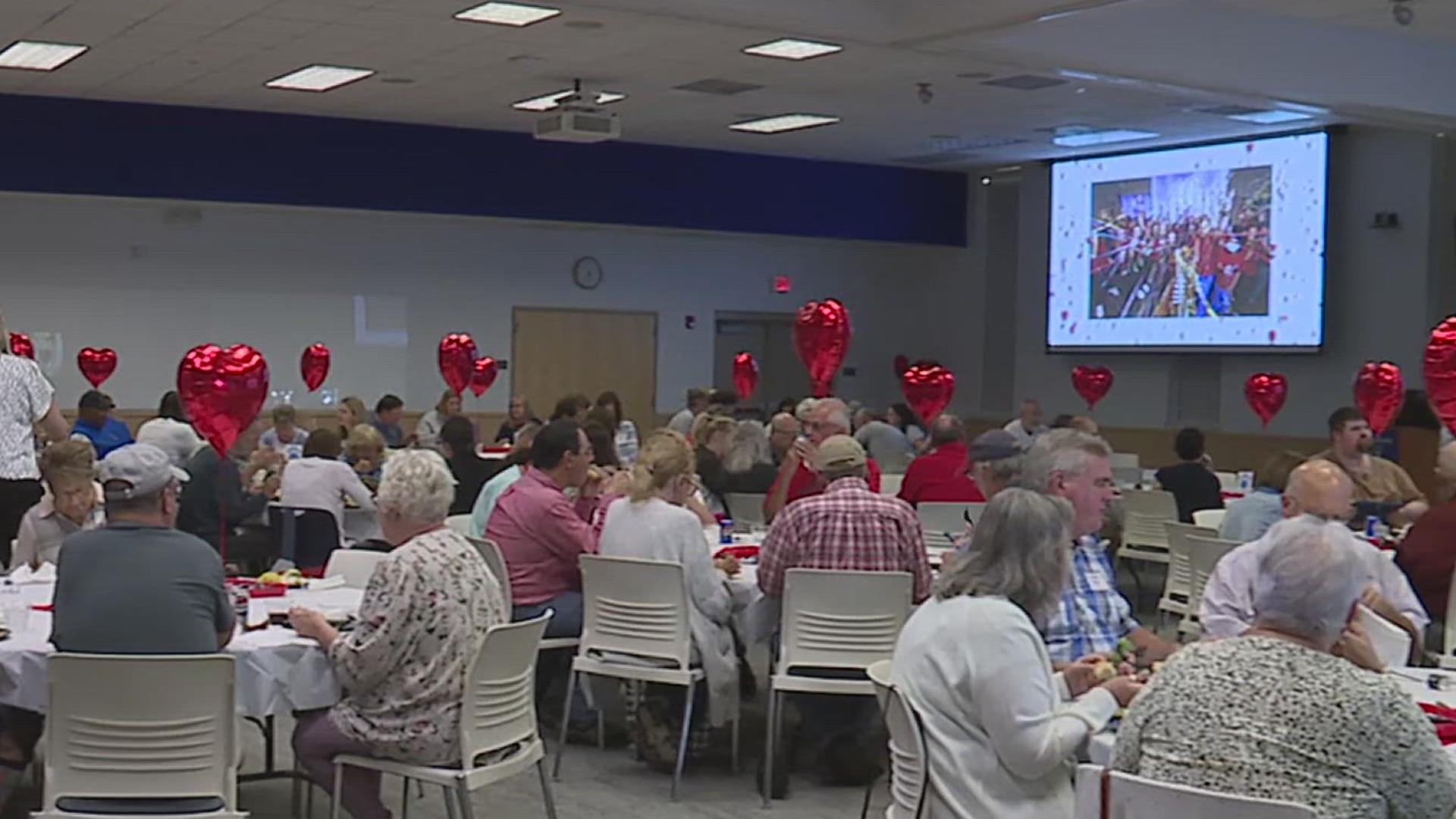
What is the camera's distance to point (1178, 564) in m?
8.33

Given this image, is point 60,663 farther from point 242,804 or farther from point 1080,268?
point 1080,268

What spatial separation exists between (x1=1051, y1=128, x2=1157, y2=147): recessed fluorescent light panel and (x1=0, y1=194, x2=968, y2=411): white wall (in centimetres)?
314

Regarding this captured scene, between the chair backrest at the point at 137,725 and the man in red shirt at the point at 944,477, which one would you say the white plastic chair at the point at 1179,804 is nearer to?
the chair backrest at the point at 137,725

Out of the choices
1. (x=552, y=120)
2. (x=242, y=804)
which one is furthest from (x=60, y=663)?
(x=552, y=120)

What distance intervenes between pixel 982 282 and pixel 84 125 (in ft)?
31.2

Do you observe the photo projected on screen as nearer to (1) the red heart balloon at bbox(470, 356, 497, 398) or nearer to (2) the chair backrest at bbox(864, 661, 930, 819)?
(1) the red heart balloon at bbox(470, 356, 497, 398)

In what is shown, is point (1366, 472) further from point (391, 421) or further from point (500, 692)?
Result: point (391, 421)

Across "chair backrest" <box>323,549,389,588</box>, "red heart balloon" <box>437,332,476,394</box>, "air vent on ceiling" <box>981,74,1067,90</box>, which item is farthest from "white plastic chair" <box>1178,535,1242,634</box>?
"red heart balloon" <box>437,332,476,394</box>

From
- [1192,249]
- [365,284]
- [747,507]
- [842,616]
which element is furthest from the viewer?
[365,284]

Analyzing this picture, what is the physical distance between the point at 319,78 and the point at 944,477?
22.1 ft

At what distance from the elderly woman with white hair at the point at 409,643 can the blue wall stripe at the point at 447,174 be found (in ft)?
35.9

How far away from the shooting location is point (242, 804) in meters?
5.85

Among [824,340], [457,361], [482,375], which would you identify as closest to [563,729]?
[824,340]

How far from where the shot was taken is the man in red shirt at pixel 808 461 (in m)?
7.25
